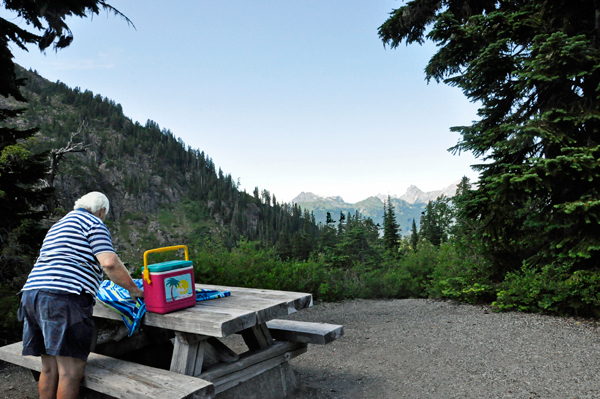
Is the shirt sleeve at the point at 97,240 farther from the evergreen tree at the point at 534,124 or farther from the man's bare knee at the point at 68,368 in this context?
the evergreen tree at the point at 534,124

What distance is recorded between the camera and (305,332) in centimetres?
367

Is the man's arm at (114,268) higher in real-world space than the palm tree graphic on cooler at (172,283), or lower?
higher

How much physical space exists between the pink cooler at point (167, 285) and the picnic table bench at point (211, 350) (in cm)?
7

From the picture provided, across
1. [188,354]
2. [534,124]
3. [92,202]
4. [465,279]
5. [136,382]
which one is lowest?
[136,382]

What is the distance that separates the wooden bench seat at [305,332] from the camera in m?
3.59

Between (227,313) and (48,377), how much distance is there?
1.32 meters

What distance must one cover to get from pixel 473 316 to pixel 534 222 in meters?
1.87

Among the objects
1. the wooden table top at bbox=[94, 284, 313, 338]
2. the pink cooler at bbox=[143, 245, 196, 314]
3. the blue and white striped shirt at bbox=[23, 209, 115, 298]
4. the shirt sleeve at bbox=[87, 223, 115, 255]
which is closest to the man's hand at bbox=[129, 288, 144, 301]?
the pink cooler at bbox=[143, 245, 196, 314]

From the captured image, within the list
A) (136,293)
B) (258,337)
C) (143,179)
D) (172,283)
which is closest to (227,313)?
(172,283)

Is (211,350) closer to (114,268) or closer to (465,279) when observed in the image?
(114,268)

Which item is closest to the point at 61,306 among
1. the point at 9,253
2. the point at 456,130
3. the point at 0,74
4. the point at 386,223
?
the point at 9,253

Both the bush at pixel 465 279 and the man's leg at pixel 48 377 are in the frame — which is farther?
the bush at pixel 465 279

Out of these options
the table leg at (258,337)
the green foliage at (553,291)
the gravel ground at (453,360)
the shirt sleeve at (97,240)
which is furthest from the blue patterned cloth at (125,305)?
the green foliage at (553,291)

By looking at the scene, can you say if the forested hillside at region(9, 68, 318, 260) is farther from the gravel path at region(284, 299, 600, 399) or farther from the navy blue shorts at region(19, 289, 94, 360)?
the navy blue shorts at region(19, 289, 94, 360)
